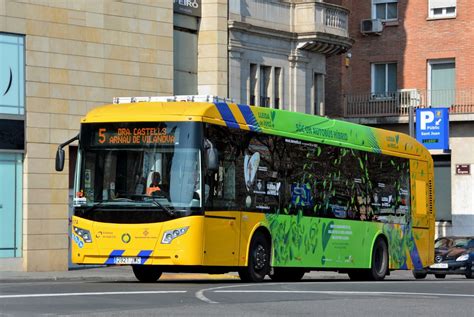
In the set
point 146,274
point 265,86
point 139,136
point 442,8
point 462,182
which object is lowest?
point 146,274

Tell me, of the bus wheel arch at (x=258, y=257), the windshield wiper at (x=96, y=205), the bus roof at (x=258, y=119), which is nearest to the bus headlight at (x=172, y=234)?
the windshield wiper at (x=96, y=205)

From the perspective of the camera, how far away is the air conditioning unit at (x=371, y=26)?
52.1 meters

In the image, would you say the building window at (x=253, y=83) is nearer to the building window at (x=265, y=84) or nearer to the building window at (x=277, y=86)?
the building window at (x=265, y=84)

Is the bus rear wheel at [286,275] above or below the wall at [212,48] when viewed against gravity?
below

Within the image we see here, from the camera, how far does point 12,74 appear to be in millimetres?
31828

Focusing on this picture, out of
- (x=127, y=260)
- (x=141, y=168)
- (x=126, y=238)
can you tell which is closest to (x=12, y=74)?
(x=141, y=168)

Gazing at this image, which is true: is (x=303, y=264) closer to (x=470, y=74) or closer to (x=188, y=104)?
(x=188, y=104)

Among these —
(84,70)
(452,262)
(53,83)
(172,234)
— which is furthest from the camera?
(452,262)

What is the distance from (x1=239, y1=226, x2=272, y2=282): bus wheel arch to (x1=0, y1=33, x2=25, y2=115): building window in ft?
32.7

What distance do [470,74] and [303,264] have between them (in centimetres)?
2644

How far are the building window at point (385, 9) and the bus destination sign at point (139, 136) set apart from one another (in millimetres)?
31505

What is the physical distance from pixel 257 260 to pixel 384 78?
1178 inches

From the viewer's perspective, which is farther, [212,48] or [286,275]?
[212,48]

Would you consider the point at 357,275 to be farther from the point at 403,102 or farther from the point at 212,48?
the point at 403,102
